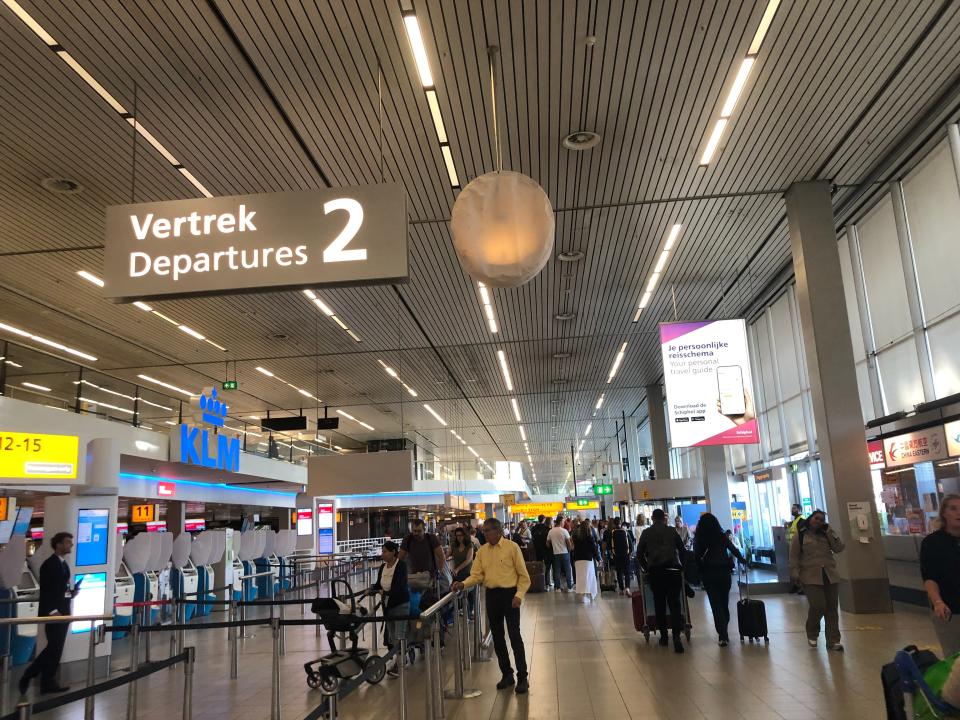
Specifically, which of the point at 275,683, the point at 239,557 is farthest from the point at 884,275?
the point at 239,557

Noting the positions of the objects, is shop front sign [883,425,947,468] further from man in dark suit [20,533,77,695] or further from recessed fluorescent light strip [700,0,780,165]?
man in dark suit [20,533,77,695]

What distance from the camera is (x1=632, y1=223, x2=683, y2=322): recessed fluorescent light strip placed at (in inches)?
455

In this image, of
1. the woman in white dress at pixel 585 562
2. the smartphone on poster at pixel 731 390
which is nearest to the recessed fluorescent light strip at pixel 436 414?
the woman in white dress at pixel 585 562

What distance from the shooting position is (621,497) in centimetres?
2166

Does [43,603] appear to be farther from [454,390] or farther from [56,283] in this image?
[454,390]

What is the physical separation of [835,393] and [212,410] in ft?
39.5

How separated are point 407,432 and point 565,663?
994 inches

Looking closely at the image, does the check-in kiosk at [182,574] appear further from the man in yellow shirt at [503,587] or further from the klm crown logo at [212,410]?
the man in yellow shirt at [503,587]

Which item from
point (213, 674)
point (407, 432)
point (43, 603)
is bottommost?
point (213, 674)

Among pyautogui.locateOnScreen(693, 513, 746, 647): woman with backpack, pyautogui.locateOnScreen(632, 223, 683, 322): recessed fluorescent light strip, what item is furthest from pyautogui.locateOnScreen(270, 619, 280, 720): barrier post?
pyautogui.locateOnScreen(632, 223, 683, 322): recessed fluorescent light strip

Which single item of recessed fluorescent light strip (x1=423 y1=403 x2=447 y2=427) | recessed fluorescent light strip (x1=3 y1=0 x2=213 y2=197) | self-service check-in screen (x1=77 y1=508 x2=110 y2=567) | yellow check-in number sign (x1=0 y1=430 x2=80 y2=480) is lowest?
self-service check-in screen (x1=77 y1=508 x2=110 y2=567)

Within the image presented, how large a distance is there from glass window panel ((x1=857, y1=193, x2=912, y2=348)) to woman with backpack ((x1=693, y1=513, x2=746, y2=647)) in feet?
14.6

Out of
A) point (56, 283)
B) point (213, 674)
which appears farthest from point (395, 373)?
point (213, 674)

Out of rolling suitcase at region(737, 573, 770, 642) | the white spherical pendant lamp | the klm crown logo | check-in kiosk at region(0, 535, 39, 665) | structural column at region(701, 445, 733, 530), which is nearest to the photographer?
the white spherical pendant lamp
